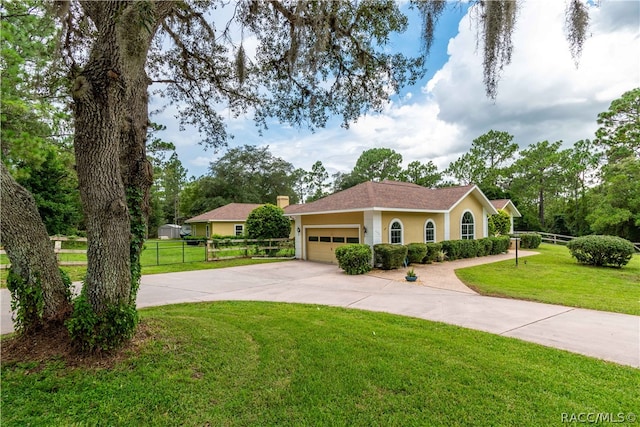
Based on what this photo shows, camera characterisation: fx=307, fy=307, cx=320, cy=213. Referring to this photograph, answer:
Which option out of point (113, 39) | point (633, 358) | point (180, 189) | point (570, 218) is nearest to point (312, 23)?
point (113, 39)

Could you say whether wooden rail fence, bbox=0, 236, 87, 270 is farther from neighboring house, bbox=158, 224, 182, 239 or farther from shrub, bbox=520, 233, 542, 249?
neighboring house, bbox=158, 224, 182, 239

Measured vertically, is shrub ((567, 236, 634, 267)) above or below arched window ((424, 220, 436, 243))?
below

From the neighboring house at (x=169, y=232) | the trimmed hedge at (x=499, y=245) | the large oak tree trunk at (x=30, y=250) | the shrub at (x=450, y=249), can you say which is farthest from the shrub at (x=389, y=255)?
the neighboring house at (x=169, y=232)

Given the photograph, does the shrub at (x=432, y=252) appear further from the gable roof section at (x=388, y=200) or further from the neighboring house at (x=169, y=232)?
the neighboring house at (x=169, y=232)

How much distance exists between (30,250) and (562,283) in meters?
12.8

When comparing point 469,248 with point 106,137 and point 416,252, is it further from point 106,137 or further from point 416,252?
point 106,137

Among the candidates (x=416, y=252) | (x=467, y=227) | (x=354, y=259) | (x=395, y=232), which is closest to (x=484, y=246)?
(x=467, y=227)

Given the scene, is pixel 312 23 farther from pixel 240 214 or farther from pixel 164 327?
pixel 240 214

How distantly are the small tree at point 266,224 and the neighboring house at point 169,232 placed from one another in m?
25.1

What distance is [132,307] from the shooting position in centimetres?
→ 383

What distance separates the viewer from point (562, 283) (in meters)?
9.77

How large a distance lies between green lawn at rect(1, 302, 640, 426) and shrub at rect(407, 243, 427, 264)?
343 inches

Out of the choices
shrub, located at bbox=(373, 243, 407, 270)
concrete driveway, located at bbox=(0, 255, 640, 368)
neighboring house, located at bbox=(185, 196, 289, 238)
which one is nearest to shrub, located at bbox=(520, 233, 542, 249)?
concrete driveway, located at bbox=(0, 255, 640, 368)

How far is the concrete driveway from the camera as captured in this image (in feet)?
15.8
